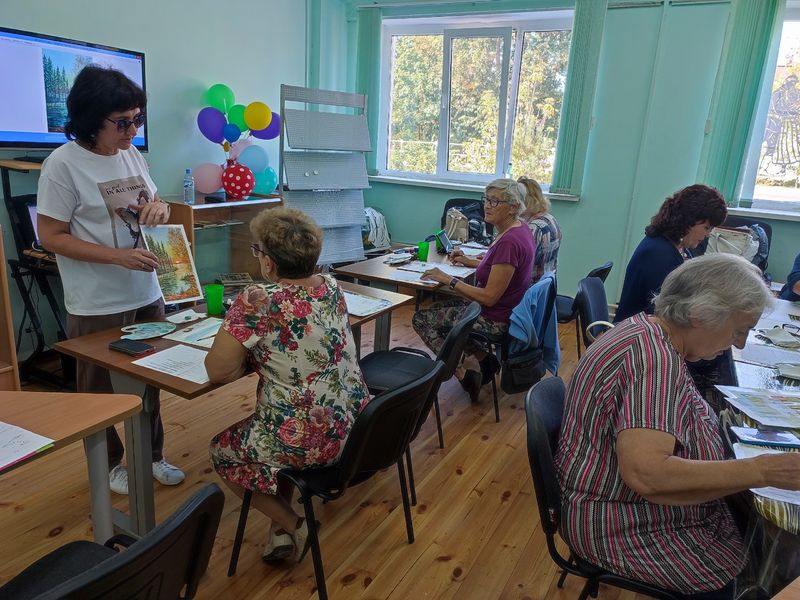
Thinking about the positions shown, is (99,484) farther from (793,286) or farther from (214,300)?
(793,286)

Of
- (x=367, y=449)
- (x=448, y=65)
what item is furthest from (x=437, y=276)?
(x=448, y=65)

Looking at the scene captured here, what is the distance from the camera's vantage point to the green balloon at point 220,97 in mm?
4129

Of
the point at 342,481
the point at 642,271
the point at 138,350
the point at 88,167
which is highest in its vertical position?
the point at 88,167

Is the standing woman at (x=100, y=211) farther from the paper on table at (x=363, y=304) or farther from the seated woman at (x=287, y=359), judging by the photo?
the paper on table at (x=363, y=304)

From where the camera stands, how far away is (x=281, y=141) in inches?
171

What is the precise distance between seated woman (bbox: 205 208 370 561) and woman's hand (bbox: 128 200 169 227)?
561 millimetres

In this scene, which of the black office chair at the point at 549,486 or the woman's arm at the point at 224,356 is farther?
the woman's arm at the point at 224,356

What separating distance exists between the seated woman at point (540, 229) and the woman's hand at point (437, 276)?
591 millimetres

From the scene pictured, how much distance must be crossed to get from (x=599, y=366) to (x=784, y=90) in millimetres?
4107

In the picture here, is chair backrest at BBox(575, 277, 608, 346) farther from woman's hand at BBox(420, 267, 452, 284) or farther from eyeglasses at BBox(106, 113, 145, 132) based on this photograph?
eyeglasses at BBox(106, 113, 145, 132)

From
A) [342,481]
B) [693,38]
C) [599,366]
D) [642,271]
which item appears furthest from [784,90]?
[342,481]

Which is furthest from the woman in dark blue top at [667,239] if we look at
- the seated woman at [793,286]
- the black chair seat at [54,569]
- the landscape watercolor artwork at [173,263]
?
the black chair seat at [54,569]

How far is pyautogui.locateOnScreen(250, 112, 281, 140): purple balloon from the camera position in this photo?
4.38m

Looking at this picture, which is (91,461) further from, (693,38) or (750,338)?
(693,38)
